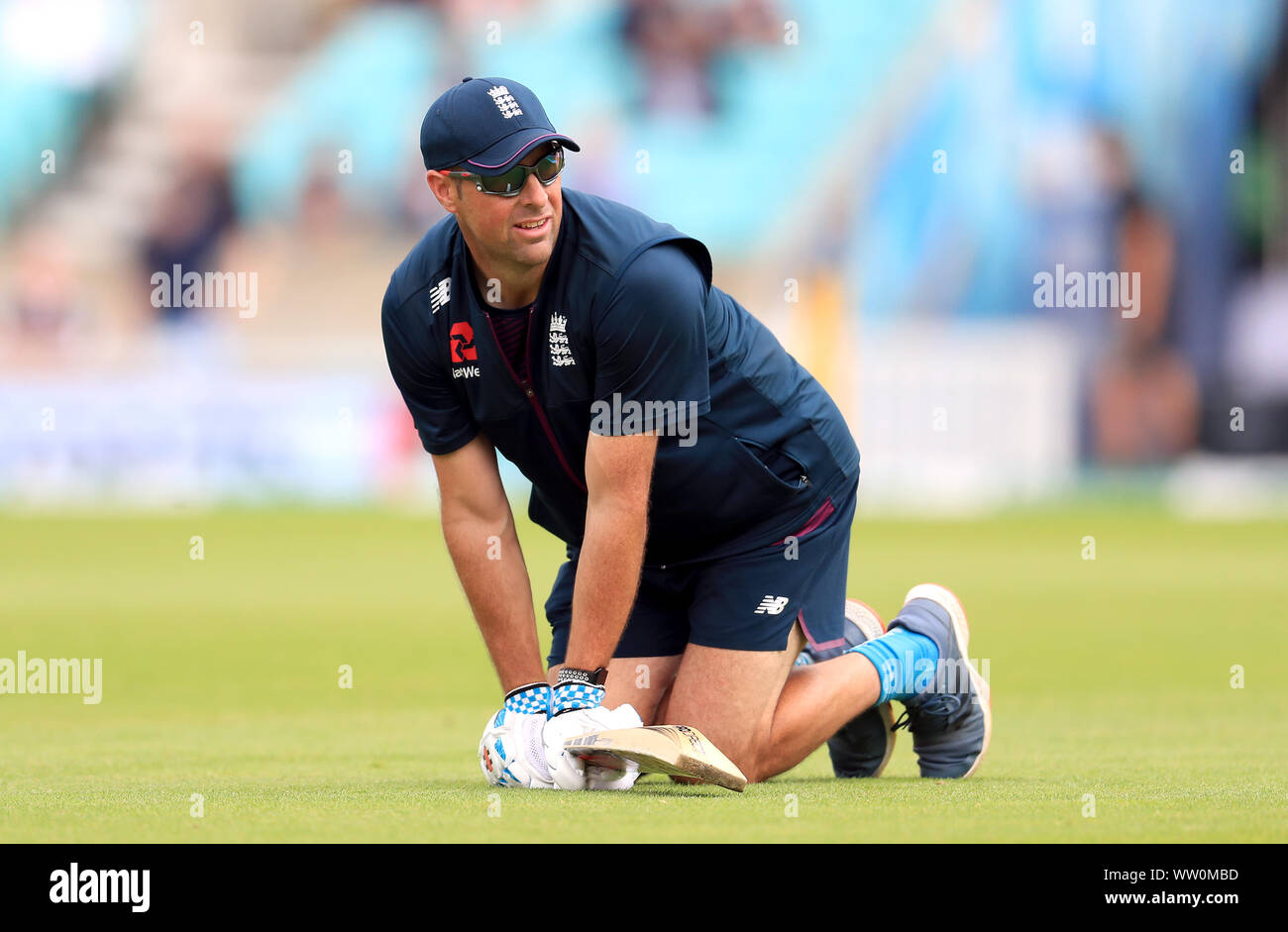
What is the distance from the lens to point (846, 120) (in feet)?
128

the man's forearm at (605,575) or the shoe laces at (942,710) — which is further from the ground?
the man's forearm at (605,575)

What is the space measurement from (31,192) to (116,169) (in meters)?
1.84

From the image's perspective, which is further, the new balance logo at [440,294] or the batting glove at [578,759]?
the new balance logo at [440,294]

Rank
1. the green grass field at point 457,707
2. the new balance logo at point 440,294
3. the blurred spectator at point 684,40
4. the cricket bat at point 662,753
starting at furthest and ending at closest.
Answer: the blurred spectator at point 684,40, the new balance logo at point 440,294, the cricket bat at point 662,753, the green grass field at point 457,707

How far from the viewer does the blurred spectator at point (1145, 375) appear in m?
35.2

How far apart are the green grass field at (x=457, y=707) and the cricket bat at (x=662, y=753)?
8 centimetres

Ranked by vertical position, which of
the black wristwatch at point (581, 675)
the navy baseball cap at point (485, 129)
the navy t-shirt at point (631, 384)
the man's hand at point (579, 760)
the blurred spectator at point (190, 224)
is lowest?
the man's hand at point (579, 760)

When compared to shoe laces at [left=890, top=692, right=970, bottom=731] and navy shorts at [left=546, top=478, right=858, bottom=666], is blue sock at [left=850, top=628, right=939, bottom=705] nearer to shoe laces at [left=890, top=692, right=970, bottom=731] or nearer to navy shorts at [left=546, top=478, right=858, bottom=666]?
shoe laces at [left=890, top=692, right=970, bottom=731]

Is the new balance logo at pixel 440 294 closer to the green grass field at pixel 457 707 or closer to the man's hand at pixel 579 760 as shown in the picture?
the man's hand at pixel 579 760

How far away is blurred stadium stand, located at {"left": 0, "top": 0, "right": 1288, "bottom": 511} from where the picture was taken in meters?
35.6

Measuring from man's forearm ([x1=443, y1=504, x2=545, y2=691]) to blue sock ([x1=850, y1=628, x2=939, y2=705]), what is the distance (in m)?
1.13

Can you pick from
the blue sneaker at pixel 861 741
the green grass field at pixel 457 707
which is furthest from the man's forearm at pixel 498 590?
the blue sneaker at pixel 861 741
